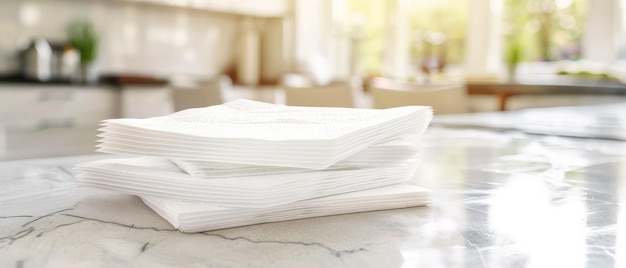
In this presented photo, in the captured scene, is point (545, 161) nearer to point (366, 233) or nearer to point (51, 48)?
point (366, 233)

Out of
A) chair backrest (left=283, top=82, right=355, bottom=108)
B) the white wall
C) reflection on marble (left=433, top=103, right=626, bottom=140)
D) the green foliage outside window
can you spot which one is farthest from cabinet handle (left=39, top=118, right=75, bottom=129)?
the green foliage outside window

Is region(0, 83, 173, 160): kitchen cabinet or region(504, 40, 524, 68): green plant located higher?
region(504, 40, 524, 68): green plant

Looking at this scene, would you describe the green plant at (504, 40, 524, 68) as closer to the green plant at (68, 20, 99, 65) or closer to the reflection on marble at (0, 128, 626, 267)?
the green plant at (68, 20, 99, 65)

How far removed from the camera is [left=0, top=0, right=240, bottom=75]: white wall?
4.22m

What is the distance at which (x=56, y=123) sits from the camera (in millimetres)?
3883

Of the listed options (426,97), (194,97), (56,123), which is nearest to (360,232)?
(426,97)

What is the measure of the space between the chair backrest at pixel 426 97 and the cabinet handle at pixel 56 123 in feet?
7.33

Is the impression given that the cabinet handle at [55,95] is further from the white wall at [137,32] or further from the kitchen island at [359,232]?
the kitchen island at [359,232]

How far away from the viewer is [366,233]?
1.64ft

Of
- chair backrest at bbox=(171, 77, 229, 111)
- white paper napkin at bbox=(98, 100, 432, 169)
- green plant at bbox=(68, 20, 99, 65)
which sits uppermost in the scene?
white paper napkin at bbox=(98, 100, 432, 169)

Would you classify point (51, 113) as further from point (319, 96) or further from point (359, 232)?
point (359, 232)

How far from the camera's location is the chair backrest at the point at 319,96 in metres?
2.37

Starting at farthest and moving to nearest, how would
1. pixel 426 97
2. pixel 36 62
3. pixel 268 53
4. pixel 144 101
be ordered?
pixel 268 53, pixel 144 101, pixel 36 62, pixel 426 97

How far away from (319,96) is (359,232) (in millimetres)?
1922
